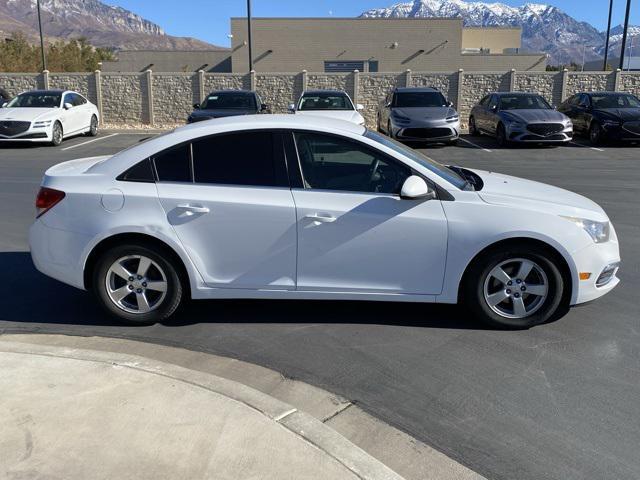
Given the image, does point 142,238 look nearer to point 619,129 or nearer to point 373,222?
point 373,222

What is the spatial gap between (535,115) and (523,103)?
4.45ft

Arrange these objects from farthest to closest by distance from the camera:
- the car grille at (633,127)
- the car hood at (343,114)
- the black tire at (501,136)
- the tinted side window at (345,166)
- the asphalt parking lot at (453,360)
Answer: the black tire at (501,136) < the car grille at (633,127) < the car hood at (343,114) < the tinted side window at (345,166) < the asphalt parking lot at (453,360)

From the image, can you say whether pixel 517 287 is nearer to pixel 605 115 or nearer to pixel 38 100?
pixel 605 115

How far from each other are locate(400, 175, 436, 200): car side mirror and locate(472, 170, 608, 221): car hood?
0.49 meters

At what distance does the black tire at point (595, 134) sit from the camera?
63.4 ft

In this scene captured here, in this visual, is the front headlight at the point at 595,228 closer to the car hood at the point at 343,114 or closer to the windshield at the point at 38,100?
the car hood at the point at 343,114

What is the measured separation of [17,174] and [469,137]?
1453cm

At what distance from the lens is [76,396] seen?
152 inches

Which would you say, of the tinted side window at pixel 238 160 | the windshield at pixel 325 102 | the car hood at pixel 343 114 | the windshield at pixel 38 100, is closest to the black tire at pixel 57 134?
the windshield at pixel 38 100

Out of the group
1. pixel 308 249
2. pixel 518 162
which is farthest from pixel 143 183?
pixel 518 162

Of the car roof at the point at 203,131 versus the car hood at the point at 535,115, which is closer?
the car roof at the point at 203,131

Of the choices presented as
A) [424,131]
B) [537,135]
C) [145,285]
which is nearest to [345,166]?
[145,285]

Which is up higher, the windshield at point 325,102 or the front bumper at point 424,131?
the windshield at point 325,102

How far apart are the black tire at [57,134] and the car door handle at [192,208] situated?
1509cm
